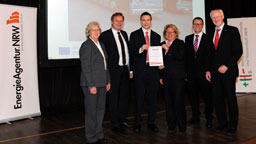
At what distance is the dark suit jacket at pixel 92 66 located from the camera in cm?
267

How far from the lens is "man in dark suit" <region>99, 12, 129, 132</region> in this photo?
3.32m

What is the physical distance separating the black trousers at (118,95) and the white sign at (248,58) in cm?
399

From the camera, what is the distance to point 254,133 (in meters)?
3.22

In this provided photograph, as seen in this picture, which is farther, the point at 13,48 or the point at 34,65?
the point at 34,65

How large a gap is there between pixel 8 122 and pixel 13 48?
46.2 inches

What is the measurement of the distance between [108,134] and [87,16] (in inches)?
94.6

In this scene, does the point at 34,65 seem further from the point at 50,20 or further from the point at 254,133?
the point at 254,133

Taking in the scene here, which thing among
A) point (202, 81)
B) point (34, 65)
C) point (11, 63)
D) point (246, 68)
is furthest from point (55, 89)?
point (246, 68)

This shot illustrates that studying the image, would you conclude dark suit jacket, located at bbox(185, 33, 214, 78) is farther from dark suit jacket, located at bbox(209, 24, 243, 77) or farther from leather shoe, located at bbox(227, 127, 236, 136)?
leather shoe, located at bbox(227, 127, 236, 136)

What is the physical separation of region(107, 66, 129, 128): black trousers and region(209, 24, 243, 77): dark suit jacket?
1.22 metres

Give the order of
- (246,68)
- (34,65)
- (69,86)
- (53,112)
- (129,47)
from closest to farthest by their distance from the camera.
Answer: (129,47), (34,65), (53,112), (69,86), (246,68)

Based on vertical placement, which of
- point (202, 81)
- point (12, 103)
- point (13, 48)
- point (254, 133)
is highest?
point (13, 48)

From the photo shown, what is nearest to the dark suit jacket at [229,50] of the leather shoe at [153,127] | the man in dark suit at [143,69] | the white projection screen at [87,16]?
the man in dark suit at [143,69]

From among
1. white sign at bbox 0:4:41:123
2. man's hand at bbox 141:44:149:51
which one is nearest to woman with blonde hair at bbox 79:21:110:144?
man's hand at bbox 141:44:149:51
